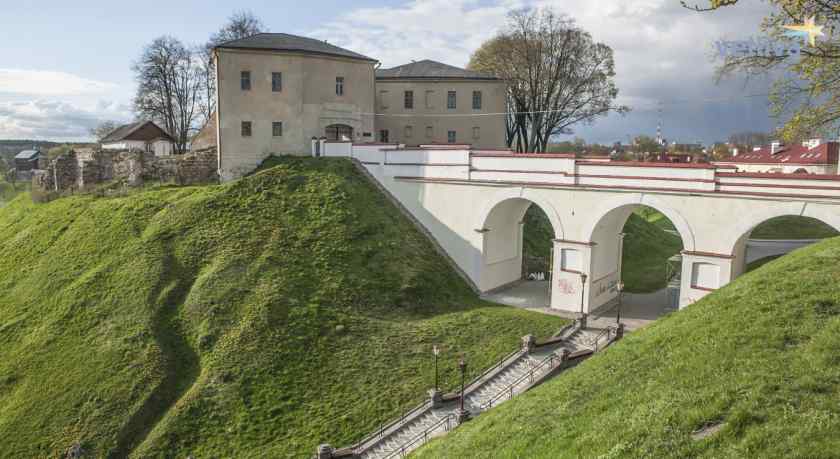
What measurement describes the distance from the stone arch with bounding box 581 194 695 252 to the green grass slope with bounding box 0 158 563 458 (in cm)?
459

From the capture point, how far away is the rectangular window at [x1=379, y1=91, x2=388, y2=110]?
41.7 meters

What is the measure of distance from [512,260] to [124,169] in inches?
976

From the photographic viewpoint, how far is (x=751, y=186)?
891 inches

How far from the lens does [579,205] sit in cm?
2614

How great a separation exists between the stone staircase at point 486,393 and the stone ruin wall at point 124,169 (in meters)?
23.0

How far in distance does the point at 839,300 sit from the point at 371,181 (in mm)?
25138

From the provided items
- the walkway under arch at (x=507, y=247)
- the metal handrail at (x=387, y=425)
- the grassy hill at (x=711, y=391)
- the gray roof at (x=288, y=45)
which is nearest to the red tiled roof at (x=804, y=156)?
the walkway under arch at (x=507, y=247)

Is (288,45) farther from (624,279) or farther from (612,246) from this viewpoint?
(624,279)

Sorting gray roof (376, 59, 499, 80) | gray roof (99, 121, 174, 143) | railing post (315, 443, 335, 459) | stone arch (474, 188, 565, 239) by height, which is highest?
gray roof (376, 59, 499, 80)

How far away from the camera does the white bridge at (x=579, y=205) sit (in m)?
22.7

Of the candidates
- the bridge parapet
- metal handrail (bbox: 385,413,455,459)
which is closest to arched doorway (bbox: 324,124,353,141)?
the bridge parapet

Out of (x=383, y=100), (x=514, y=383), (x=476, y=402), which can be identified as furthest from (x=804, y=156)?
(x=476, y=402)

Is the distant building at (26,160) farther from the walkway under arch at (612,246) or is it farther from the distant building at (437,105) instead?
the walkway under arch at (612,246)

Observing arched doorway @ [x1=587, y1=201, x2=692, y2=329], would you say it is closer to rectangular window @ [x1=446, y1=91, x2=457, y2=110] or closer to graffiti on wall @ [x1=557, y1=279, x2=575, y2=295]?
graffiti on wall @ [x1=557, y1=279, x2=575, y2=295]
